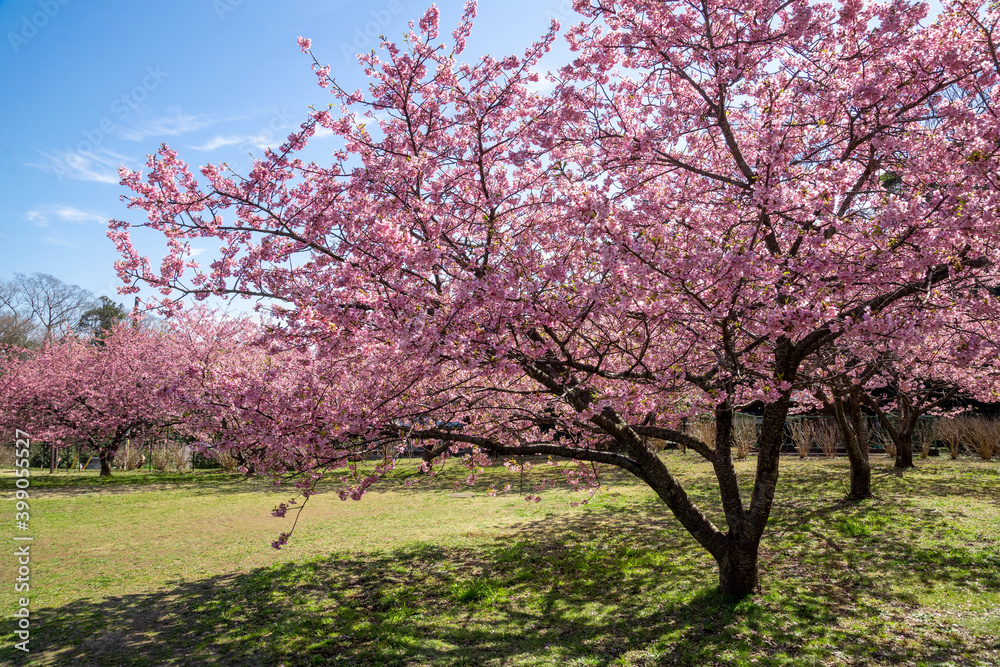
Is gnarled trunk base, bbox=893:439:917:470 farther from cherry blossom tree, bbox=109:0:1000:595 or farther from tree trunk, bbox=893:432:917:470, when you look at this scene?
cherry blossom tree, bbox=109:0:1000:595

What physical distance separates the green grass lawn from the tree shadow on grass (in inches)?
1.0

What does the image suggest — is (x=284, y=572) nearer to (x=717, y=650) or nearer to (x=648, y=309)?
(x=717, y=650)

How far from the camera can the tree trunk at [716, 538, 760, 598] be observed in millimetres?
5797

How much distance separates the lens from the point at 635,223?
493 centimetres

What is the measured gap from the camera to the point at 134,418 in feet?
56.7

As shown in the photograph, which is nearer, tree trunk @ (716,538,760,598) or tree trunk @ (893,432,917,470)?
tree trunk @ (716,538,760,598)

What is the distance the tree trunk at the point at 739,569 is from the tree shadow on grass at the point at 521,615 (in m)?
0.15

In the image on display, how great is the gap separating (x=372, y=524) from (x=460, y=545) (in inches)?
99.6

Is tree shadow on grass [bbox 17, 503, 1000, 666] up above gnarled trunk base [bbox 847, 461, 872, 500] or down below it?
below

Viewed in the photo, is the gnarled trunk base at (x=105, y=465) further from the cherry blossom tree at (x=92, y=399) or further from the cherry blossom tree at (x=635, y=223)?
the cherry blossom tree at (x=635, y=223)

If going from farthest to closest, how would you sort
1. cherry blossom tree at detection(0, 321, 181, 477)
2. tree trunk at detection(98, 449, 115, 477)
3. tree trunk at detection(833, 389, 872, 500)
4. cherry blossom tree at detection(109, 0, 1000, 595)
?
tree trunk at detection(98, 449, 115, 477) < cherry blossom tree at detection(0, 321, 181, 477) < tree trunk at detection(833, 389, 872, 500) < cherry blossom tree at detection(109, 0, 1000, 595)

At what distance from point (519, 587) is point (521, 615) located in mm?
844

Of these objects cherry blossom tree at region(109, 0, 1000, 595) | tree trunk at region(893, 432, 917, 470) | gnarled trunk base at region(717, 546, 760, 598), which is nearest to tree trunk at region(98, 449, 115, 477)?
cherry blossom tree at region(109, 0, 1000, 595)

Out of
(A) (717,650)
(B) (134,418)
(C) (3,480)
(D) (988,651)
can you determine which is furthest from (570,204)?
(C) (3,480)
